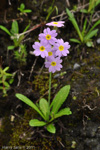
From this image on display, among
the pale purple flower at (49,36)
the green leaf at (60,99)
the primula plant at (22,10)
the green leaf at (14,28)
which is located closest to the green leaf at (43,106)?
the green leaf at (60,99)

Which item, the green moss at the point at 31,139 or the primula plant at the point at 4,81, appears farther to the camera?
the primula plant at the point at 4,81

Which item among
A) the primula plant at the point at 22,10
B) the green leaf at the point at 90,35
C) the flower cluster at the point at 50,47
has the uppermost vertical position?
the primula plant at the point at 22,10

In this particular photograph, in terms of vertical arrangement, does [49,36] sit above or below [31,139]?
above

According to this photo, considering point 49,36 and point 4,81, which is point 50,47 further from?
point 4,81

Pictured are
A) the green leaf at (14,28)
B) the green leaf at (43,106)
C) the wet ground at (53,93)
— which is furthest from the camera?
the green leaf at (14,28)

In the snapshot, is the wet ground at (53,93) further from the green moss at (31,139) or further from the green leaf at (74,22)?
the green leaf at (74,22)

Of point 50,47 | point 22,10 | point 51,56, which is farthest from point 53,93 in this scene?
point 22,10

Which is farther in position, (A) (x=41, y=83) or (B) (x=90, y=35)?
(B) (x=90, y=35)

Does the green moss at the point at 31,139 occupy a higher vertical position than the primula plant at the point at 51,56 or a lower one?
lower

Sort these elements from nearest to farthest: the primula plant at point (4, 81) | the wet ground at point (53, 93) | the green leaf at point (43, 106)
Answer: the wet ground at point (53, 93) < the green leaf at point (43, 106) < the primula plant at point (4, 81)
